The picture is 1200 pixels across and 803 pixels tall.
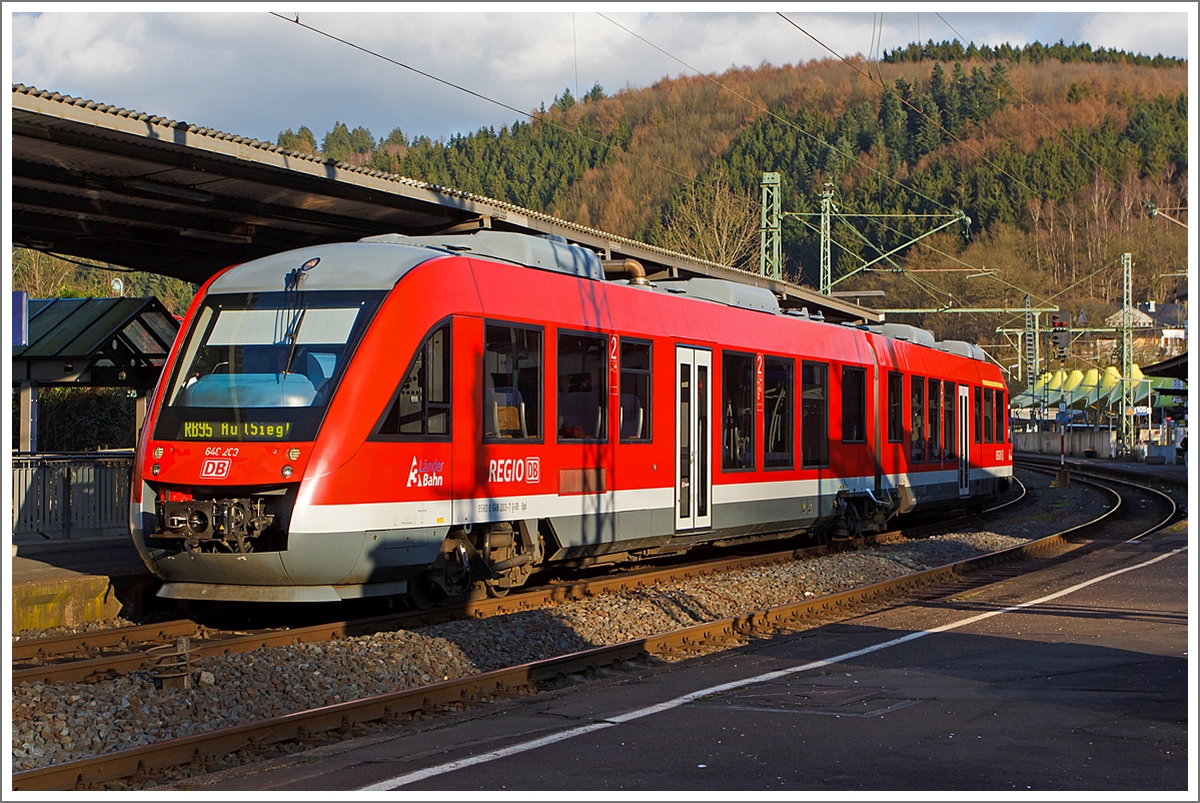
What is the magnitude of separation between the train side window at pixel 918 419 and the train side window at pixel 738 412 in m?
6.49

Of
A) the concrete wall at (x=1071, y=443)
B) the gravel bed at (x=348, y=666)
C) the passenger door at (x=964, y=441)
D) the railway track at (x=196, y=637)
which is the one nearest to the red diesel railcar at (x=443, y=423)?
the railway track at (x=196, y=637)

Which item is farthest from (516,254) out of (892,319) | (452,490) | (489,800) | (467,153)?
(892,319)

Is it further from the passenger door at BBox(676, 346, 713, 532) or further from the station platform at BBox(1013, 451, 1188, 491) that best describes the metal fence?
the station platform at BBox(1013, 451, 1188, 491)

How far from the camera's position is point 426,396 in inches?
435

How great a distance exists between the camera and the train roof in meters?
11.1

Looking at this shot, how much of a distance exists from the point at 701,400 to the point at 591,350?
95.3 inches

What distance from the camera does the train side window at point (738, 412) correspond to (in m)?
15.7

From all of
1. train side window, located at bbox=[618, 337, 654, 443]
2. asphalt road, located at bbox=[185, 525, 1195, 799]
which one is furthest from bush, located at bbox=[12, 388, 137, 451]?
asphalt road, located at bbox=[185, 525, 1195, 799]

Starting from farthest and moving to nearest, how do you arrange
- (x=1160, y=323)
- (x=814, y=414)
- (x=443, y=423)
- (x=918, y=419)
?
(x=1160, y=323) < (x=918, y=419) < (x=814, y=414) < (x=443, y=423)

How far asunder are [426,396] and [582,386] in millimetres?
2357

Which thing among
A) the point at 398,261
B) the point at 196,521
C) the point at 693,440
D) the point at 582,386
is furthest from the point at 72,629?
the point at 693,440

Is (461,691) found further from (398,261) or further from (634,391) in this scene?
(634,391)

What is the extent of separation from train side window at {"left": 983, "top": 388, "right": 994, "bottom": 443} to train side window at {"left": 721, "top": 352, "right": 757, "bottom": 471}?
11.9 metres

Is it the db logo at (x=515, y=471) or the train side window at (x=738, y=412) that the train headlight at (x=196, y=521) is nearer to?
the db logo at (x=515, y=471)
